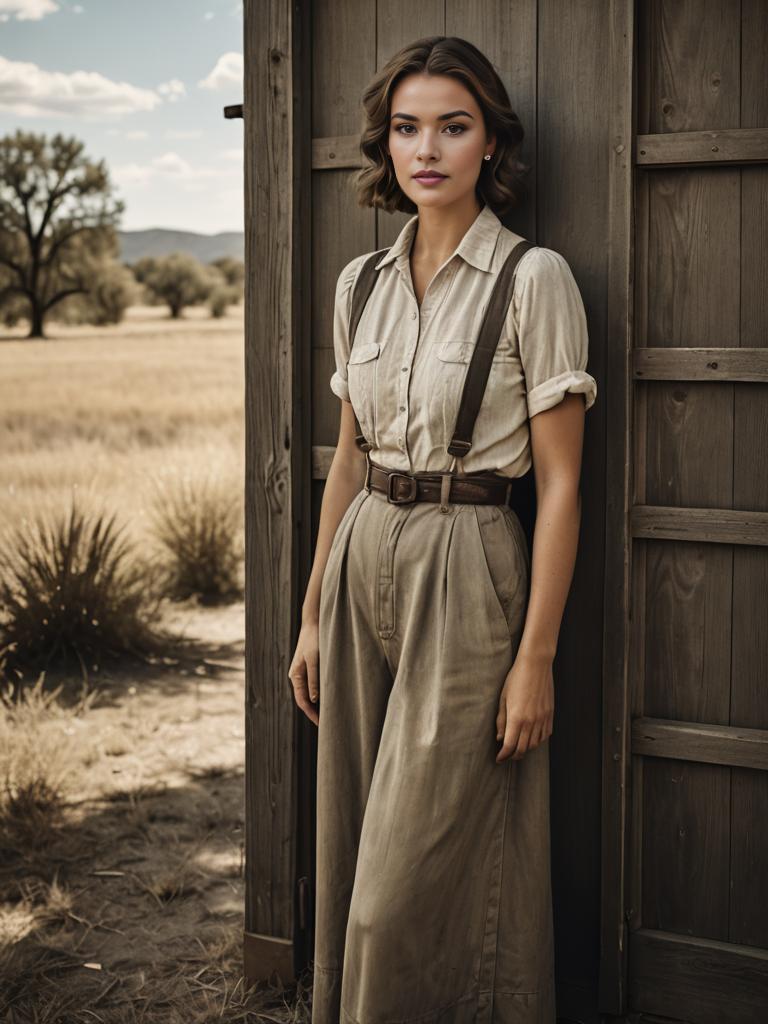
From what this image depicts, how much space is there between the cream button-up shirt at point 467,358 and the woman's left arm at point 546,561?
0.05 metres

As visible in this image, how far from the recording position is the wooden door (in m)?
2.49

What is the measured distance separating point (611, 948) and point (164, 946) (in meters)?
1.44

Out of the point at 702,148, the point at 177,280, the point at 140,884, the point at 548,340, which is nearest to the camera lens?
the point at 548,340

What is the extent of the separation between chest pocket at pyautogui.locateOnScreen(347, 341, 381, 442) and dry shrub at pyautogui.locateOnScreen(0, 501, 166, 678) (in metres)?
3.98

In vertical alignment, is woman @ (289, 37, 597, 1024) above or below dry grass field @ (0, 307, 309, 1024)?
above

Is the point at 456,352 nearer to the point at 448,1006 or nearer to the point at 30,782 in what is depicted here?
the point at 448,1006

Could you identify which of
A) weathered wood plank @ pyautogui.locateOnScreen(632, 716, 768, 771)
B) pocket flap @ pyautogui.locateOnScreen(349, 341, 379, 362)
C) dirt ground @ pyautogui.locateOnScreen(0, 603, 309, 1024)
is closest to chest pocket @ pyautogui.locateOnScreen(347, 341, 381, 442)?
pocket flap @ pyautogui.locateOnScreen(349, 341, 379, 362)

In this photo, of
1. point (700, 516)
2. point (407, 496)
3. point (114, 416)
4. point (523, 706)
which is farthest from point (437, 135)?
point (114, 416)

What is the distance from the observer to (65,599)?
630cm

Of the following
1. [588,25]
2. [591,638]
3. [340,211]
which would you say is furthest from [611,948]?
[588,25]

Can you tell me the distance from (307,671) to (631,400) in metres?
1.00

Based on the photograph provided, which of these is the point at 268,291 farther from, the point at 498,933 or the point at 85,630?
the point at 85,630

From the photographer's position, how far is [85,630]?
6.42 m

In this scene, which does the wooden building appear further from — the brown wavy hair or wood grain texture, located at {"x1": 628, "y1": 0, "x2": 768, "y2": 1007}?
the brown wavy hair
